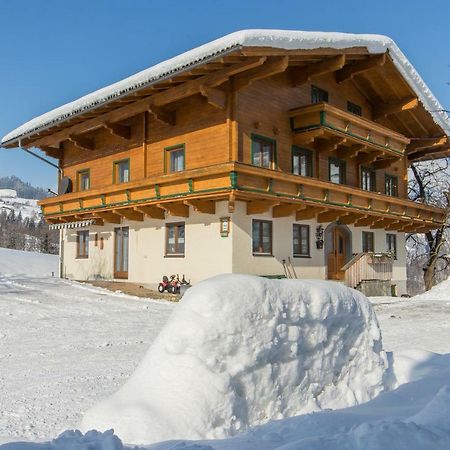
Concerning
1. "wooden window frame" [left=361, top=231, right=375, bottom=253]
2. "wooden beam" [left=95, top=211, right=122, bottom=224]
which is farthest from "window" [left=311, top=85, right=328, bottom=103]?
"wooden beam" [left=95, top=211, right=122, bottom=224]

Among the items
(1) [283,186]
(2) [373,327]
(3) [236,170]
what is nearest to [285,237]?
(1) [283,186]

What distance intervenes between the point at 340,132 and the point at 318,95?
9.54ft

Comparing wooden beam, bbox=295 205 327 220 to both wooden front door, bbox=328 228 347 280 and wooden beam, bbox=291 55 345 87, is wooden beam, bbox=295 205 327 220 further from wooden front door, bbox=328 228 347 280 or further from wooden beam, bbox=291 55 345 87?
wooden beam, bbox=291 55 345 87

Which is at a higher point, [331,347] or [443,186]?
[443,186]

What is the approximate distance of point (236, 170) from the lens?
13.7m

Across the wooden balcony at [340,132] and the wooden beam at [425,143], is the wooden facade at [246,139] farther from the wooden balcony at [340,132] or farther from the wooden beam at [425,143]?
the wooden beam at [425,143]

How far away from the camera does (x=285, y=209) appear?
16234mm

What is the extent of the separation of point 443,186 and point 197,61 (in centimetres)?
2171

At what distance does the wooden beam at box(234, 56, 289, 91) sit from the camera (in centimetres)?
1417

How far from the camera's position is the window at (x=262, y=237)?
1608cm

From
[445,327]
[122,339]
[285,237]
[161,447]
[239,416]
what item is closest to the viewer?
[161,447]

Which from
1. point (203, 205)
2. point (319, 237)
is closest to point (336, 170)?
point (319, 237)

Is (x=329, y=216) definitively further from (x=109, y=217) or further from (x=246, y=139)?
(x=109, y=217)

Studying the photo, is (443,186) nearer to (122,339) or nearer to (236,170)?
(236,170)
